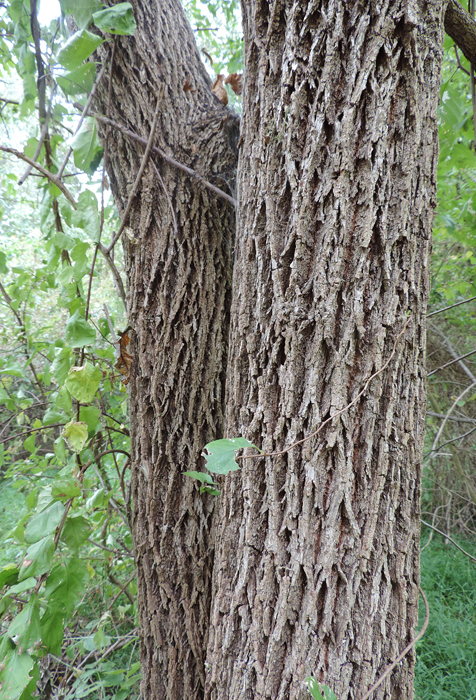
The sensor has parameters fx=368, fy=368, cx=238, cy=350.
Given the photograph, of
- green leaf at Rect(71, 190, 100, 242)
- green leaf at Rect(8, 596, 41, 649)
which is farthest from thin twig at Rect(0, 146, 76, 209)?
green leaf at Rect(8, 596, 41, 649)

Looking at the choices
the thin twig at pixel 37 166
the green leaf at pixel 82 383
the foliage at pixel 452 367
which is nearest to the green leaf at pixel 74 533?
the green leaf at pixel 82 383

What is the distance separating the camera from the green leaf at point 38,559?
845 mm

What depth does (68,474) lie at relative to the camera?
1218 millimetres

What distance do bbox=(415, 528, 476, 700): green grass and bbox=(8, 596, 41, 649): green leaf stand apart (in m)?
2.26

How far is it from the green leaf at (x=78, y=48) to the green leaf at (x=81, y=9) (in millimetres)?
56

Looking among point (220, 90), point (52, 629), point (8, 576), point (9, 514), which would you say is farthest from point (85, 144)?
point (9, 514)

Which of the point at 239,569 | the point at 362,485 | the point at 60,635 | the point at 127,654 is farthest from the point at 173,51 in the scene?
the point at 127,654

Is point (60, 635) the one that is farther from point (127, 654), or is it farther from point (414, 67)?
point (127, 654)

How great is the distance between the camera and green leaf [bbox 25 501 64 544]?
880 mm

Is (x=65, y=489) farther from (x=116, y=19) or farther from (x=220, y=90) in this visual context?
(x=220, y=90)

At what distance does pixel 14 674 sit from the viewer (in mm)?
764

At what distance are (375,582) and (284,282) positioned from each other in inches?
25.3

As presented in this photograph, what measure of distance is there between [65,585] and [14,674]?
171 millimetres

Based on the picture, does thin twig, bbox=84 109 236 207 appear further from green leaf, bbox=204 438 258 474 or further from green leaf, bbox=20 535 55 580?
green leaf, bbox=20 535 55 580
